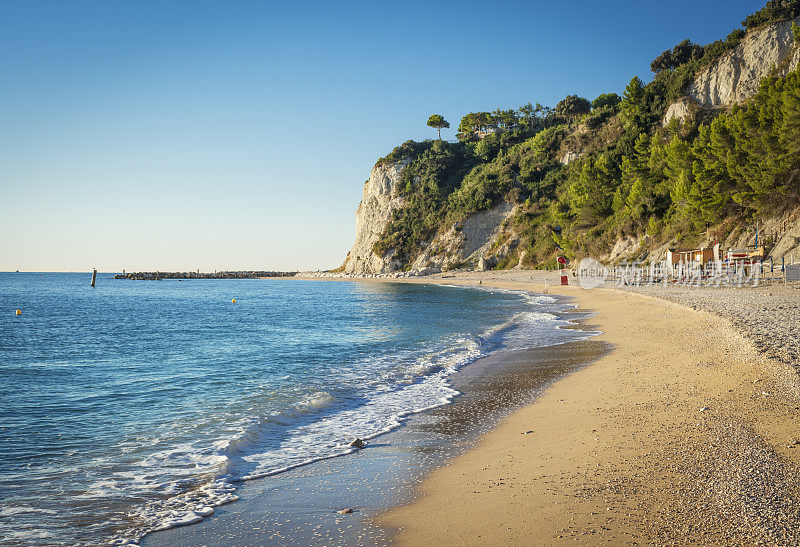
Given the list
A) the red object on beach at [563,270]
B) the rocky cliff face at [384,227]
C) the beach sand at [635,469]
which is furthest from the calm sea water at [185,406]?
the rocky cliff face at [384,227]

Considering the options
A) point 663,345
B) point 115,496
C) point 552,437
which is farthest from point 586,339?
point 115,496

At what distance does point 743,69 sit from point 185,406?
182 ft

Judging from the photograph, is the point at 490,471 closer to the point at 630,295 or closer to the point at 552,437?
the point at 552,437

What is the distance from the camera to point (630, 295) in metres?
27.6

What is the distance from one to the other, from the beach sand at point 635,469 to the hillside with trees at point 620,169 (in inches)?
1122

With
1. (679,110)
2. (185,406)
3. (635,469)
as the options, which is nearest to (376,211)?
(679,110)

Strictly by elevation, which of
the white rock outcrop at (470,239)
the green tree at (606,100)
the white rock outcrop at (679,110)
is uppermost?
the green tree at (606,100)

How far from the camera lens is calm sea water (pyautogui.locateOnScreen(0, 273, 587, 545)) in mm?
5195

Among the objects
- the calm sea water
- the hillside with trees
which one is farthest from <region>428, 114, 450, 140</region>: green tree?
the calm sea water

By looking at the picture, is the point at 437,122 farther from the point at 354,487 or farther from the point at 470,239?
the point at 354,487

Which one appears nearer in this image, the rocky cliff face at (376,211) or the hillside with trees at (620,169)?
the hillside with trees at (620,169)

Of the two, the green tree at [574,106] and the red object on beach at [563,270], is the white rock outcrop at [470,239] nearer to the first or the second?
the red object on beach at [563,270]

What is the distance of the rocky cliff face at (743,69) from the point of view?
42875mm

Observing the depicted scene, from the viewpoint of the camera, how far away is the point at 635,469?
4.86 metres
